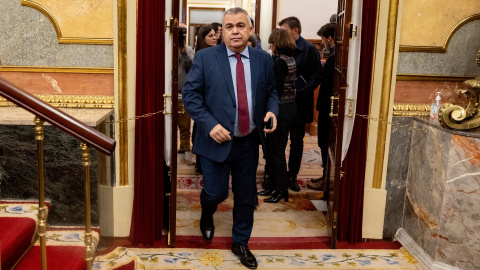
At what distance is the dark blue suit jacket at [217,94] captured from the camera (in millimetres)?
3006

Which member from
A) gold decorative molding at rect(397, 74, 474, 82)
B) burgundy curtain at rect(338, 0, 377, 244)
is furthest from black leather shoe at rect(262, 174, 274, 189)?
gold decorative molding at rect(397, 74, 474, 82)

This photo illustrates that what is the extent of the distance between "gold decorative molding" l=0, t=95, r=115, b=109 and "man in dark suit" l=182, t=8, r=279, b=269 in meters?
0.74

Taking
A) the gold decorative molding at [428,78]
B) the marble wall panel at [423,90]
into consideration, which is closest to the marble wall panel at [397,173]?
the marble wall panel at [423,90]

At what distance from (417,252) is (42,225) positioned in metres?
2.63

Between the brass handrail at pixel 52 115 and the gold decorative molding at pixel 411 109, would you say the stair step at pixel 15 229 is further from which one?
the gold decorative molding at pixel 411 109

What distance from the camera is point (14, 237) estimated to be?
2457mm

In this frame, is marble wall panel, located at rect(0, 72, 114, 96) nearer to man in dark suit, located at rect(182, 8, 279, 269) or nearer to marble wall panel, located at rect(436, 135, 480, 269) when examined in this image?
man in dark suit, located at rect(182, 8, 279, 269)

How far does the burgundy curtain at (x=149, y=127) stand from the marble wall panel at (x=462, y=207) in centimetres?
200

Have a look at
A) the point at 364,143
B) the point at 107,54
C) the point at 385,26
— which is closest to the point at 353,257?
the point at 364,143

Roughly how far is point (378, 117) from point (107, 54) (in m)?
2.04

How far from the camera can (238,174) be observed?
3.21m

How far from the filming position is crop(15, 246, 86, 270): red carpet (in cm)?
249

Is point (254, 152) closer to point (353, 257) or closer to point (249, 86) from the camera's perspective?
point (249, 86)

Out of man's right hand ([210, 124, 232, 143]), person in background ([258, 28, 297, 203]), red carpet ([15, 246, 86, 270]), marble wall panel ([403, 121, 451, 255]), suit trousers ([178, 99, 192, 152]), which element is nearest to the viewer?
red carpet ([15, 246, 86, 270])
